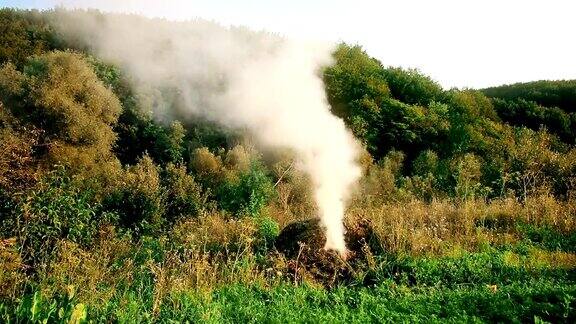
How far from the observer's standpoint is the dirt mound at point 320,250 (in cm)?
736

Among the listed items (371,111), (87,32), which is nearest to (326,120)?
(371,111)

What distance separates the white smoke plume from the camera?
431 inches

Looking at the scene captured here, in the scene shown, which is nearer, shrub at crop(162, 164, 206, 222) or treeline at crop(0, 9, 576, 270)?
treeline at crop(0, 9, 576, 270)

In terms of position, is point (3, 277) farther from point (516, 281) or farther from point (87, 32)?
point (87, 32)

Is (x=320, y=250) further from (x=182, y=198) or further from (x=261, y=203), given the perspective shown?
(x=182, y=198)

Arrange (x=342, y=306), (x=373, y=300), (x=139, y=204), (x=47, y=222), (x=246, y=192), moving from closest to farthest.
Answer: (x=342, y=306) < (x=373, y=300) < (x=47, y=222) < (x=139, y=204) < (x=246, y=192)

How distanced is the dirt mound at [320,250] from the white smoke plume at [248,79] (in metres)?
0.23

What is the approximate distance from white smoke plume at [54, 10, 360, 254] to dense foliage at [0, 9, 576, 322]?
845mm

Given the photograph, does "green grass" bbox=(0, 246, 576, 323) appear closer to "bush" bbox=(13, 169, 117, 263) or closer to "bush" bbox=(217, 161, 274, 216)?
"bush" bbox=(13, 169, 117, 263)

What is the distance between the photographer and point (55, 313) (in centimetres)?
516

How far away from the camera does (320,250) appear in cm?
783

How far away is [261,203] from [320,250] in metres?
5.65

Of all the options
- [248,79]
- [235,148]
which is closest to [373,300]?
[235,148]

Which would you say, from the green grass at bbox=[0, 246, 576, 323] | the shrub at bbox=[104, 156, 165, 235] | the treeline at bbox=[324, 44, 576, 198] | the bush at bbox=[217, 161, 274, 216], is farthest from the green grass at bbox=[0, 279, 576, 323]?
the treeline at bbox=[324, 44, 576, 198]
